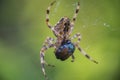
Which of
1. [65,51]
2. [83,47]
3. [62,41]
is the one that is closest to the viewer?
[65,51]

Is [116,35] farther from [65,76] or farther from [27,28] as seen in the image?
[27,28]

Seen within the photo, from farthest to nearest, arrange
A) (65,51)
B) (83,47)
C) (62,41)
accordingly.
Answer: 1. (83,47)
2. (62,41)
3. (65,51)

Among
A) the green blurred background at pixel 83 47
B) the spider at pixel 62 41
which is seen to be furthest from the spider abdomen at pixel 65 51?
the green blurred background at pixel 83 47

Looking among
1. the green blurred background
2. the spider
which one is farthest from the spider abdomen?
the green blurred background

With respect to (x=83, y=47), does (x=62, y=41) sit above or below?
above

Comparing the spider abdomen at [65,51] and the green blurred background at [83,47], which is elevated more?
the spider abdomen at [65,51]

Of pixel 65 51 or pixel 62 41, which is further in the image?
pixel 62 41

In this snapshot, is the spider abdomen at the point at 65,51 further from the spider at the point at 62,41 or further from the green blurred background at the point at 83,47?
the green blurred background at the point at 83,47

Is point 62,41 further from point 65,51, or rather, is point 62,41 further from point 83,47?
point 83,47

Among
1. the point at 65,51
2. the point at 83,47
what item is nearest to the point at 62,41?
the point at 65,51
